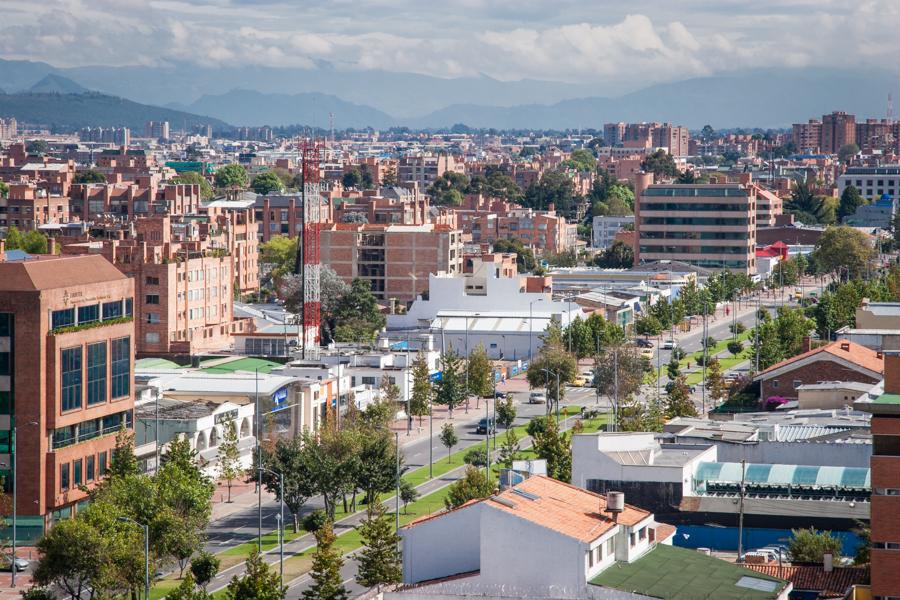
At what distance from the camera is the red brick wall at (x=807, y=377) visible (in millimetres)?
79500

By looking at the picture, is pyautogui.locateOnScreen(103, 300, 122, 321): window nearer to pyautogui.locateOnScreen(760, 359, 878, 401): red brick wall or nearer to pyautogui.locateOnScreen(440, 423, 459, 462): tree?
pyautogui.locateOnScreen(440, 423, 459, 462): tree

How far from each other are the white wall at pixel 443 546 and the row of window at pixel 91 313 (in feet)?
88.3

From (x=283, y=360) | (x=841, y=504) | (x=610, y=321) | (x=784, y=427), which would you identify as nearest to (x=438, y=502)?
(x=784, y=427)

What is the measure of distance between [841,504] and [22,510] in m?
28.9

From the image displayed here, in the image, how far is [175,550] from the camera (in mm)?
56812

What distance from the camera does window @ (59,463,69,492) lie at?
219ft

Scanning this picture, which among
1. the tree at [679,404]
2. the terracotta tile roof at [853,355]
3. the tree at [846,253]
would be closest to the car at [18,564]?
the tree at [679,404]

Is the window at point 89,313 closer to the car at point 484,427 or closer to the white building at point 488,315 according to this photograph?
the car at point 484,427

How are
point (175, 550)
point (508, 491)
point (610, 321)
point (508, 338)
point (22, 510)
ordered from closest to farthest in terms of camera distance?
point (508, 491) → point (175, 550) → point (22, 510) → point (508, 338) → point (610, 321)

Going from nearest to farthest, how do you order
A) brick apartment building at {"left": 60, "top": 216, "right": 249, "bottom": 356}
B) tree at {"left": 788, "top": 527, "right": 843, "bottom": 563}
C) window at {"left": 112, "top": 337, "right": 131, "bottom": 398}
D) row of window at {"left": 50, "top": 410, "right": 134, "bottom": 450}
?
tree at {"left": 788, "top": 527, "right": 843, "bottom": 563}, row of window at {"left": 50, "top": 410, "right": 134, "bottom": 450}, window at {"left": 112, "top": 337, "right": 131, "bottom": 398}, brick apartment building at {"left": 60, "top": 216, "right": 249, "bottom": 356}

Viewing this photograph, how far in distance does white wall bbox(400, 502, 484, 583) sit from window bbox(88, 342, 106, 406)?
27.5 meters

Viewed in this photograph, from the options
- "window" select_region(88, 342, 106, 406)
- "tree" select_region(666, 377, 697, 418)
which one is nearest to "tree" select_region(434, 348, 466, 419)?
"tree" select_region(666, 377, 697, 418)

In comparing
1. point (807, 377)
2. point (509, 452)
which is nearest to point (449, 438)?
point (509, 452)

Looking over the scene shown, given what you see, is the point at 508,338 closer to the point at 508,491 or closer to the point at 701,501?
the point at 701,501
